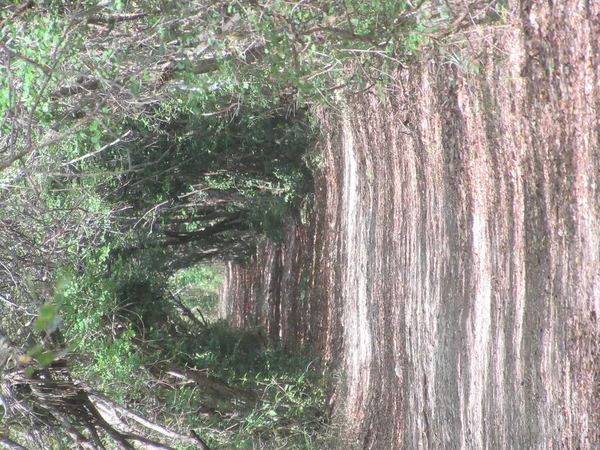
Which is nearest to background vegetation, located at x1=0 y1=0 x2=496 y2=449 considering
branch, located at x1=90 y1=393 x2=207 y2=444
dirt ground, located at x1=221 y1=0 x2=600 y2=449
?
branch, located at x1=90 y1=393 x2=207 y2=444

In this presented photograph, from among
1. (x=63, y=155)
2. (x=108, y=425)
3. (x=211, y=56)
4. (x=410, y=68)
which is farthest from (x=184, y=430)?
(x=410, y=68)

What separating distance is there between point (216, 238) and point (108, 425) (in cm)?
354

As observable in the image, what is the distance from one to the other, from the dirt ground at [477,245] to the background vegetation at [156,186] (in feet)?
1.52

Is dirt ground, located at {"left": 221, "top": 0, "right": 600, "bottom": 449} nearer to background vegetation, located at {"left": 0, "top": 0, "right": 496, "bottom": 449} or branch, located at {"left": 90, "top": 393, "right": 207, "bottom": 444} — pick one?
background vegetation, located at {"left": 0, "top": 0, "right": 496, "bottom": 449}

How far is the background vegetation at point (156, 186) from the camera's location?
12.8 ft

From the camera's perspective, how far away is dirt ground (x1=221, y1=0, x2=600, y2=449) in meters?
2.95

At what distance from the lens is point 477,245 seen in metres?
3.88

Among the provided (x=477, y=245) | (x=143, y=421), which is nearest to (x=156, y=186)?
(x=143, y=421)

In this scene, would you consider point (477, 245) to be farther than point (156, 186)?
No

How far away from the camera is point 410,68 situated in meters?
4.68

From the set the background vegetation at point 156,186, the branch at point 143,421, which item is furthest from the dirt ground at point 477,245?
the branch at point 143,421

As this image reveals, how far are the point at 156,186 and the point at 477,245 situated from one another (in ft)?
13.0

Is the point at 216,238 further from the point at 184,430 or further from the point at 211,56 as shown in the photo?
the point at 211,56

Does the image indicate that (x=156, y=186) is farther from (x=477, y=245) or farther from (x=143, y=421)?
(x=477, y=245)
